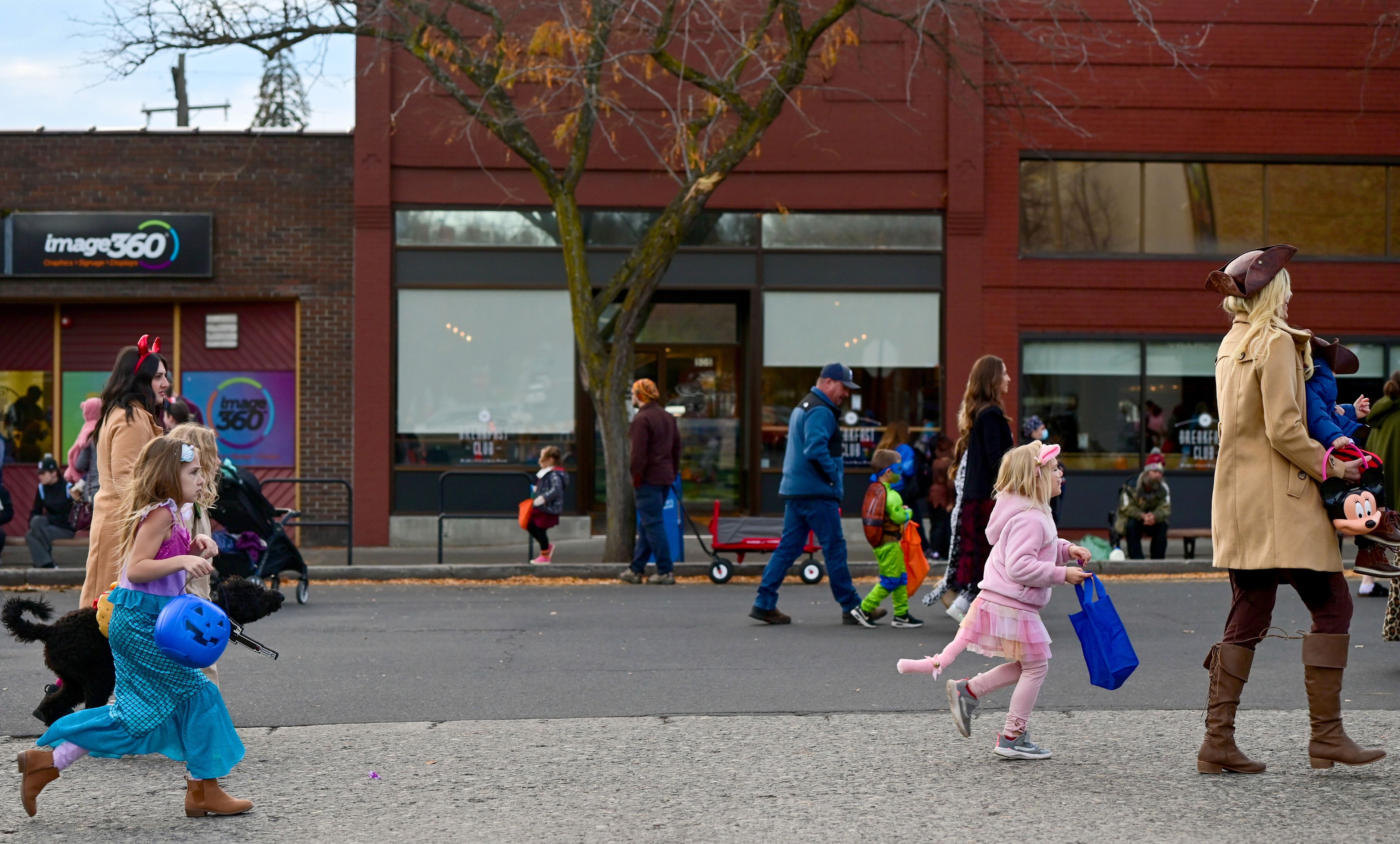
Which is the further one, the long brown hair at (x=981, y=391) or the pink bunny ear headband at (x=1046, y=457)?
the long brown hair at (x=981, y=391)

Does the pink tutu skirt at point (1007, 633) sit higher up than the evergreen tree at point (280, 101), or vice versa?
the evergreen tree at point (280, 101)

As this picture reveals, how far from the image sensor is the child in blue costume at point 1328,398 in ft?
17.1

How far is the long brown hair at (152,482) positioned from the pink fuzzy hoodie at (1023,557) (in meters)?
3.27

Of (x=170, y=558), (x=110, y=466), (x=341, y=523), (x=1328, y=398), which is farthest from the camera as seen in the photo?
(x=341, y=523)

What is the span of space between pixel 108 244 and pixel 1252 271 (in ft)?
50.4

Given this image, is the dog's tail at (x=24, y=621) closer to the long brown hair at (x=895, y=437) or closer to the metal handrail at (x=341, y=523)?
the metal handrail at (x=341, y=523)

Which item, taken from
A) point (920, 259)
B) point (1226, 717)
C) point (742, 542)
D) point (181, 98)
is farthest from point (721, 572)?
point (181, 98)

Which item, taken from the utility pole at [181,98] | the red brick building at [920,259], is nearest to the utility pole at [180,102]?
the utility pole at [181,98]

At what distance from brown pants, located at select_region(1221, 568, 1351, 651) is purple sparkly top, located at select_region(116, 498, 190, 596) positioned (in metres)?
4.00

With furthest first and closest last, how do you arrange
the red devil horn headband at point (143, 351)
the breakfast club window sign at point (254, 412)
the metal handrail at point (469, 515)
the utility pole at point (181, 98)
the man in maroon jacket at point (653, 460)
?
the utility pole at point (181, 98), the breakfast club window sign at point (254, 412), the metal handrail at point (469, 515), the man in maroon jacket at point (653, 460), the red devil horn headband at point (143, 351)

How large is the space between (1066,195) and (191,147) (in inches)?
441

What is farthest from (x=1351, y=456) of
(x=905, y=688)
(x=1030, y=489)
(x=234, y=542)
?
(x=234, y=542)

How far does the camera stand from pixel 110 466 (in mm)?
6504

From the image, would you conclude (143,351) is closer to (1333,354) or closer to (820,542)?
(820,542)
